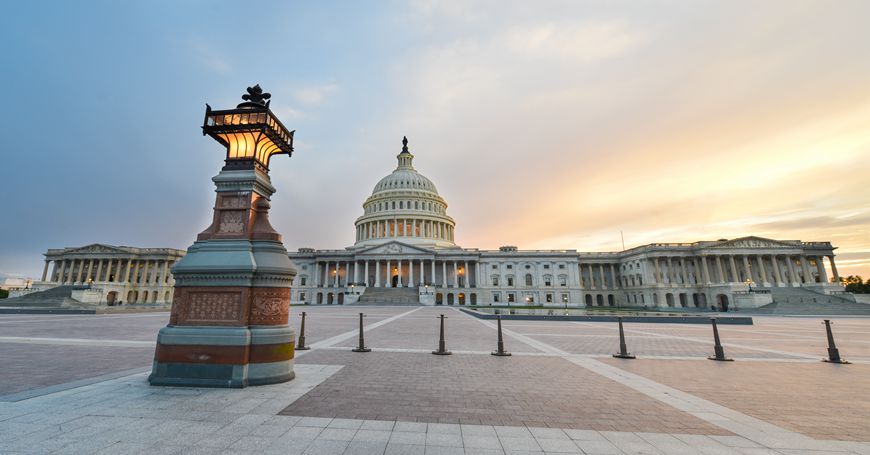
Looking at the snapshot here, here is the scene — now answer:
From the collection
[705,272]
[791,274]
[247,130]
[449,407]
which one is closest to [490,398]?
[449,407]

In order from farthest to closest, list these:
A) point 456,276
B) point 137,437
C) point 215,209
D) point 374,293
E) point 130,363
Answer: point 456,276 < point 374,293 < point 130,363 < point 215,209 < point 137,437

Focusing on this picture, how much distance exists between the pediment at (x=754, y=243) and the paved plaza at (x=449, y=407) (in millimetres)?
80548

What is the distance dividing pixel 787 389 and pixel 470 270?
78.7 metres

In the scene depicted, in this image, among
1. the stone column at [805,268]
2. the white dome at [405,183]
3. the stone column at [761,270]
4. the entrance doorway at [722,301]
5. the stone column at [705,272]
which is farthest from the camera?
the white dome at [405,183]

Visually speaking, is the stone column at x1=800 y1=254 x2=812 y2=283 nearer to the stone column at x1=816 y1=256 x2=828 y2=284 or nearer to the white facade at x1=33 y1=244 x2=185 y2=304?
the stone column at x1=816 y1=256 x2=828 y2=284

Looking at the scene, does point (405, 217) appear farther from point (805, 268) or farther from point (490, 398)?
point (805, 268)

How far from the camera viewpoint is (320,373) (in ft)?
25.7

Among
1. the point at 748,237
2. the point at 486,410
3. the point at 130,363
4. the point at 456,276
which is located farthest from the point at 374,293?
the point at 748,237

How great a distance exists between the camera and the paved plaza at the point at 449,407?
4090 millimetres

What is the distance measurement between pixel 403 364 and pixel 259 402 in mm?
4226

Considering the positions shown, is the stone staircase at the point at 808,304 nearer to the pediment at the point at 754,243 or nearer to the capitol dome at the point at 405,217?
the pediment at the point at 754,243

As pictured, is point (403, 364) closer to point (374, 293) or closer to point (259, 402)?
point (259, 402)

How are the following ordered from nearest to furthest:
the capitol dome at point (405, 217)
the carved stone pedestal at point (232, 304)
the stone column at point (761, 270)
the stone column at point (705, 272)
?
the carved stone pedestal at point (232, 304), the stone column at point (761, 270), the stone column at point (705, 272), the capitol dome at point (405, 217)

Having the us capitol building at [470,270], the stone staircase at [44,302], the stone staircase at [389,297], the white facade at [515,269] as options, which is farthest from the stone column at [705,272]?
the stone staircase at [44,302]
